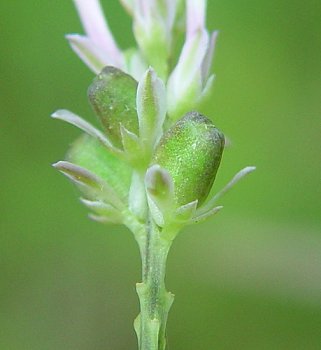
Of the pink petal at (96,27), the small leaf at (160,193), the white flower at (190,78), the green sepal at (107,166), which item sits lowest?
the small leaf at (160,193)

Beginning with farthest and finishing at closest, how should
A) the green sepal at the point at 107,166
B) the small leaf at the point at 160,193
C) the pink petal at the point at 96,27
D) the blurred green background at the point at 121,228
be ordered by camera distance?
the blurred green background at the point at 121,228 → the pink petal at the point at 96,27 → the green sepal at the point at 107,166 → the small leaf at the point at 160,193

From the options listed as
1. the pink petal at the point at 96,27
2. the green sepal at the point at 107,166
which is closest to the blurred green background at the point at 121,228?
the pink petal at the point at 96,27

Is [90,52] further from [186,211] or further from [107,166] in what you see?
[186,211]

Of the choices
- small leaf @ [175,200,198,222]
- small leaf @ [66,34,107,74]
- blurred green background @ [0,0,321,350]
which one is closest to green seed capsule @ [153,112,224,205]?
small leaf @ [175,200,198,222]

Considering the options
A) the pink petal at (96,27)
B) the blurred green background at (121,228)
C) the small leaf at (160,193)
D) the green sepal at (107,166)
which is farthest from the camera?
the blurred green background at (121,228)

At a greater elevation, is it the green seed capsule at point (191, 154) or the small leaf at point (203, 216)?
the green seed capsule at point (191, 154)

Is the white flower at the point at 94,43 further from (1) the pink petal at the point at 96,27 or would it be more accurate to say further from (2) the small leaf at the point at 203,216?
(2) the small leaf at the point at 203,216

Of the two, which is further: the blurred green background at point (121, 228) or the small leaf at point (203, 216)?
the blurred green background at point (121, 228)

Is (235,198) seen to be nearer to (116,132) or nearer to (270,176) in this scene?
(270,176)
